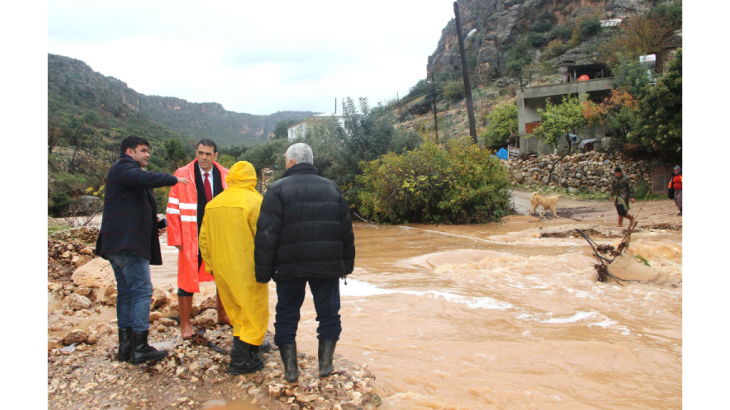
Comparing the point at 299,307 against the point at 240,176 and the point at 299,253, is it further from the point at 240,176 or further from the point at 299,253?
the point at 240,176

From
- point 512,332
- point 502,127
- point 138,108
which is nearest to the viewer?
point 512,332

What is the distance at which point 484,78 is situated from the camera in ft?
181

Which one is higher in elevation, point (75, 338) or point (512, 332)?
point (75, 338)

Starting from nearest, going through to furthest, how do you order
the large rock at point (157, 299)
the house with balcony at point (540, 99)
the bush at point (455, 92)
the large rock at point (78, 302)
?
1. the large rock at point (157, 299)
2. the large rock at point (78, 302)
3. the house with balcony at point (540, 99)
4. the bush at point (455, 92)

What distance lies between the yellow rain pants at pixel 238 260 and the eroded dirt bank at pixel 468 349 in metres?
0.40

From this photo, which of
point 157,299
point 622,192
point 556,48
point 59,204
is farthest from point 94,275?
point 556,48

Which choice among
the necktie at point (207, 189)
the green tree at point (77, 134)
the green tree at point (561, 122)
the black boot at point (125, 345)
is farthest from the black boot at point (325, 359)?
the green tree at point (77, 134)

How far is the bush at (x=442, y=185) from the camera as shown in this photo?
15094 mm

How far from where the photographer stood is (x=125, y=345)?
331cm

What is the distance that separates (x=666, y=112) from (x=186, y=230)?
19060 mm

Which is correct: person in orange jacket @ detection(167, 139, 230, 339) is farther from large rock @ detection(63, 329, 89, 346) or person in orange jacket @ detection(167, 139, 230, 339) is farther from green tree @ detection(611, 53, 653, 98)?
green tree @ detection(611, 53, 653, 98)

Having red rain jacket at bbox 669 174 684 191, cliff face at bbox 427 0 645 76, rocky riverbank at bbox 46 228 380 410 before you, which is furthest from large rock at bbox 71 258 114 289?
cliff face at bbox 427 0 645 76

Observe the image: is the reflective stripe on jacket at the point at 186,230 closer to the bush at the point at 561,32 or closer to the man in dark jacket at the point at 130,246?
the man in dark jacket at the point at 130,246

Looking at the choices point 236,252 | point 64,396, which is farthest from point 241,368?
point 64,396
